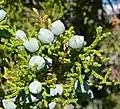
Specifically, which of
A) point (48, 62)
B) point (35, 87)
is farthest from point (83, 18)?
point (35, 87)

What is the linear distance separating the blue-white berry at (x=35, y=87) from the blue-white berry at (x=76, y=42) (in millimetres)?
184

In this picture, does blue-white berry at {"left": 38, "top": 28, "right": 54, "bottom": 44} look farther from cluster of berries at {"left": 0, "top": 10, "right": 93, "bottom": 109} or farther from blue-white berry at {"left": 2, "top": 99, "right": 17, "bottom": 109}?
blue-white berry at {"left": 2, "top": 99, "right": 17, "bottom": 109}

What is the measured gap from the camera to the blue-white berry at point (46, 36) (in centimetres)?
155

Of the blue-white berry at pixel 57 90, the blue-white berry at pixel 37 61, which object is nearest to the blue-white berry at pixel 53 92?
the blue-white berry at pixel 57 90

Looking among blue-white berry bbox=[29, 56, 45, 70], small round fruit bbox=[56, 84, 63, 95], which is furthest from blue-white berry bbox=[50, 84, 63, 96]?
blue-white berry bbox=[29, 56, 45, 70]

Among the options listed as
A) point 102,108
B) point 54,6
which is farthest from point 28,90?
point 102,108

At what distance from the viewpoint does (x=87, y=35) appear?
3.08 m

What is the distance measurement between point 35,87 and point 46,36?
7.3 inches

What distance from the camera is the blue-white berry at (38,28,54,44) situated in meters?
1.55

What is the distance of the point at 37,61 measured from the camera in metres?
1.54

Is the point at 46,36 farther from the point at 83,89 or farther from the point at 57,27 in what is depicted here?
the point at 83,89

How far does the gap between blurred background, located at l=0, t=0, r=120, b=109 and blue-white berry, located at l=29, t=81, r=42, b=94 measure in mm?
870

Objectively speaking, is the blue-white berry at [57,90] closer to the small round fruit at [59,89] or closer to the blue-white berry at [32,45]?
the small round fruit at [59,89]

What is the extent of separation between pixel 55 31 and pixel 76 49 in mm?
103
